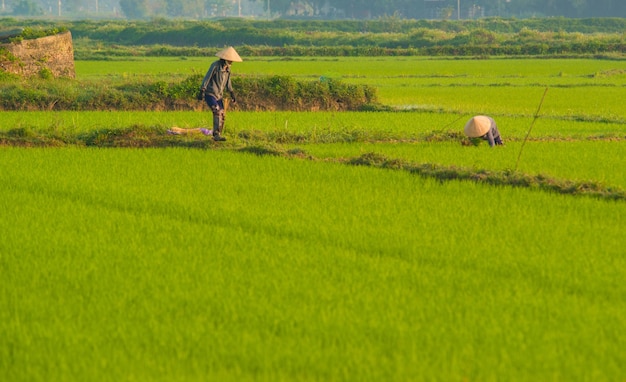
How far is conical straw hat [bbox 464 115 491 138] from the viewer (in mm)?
9789

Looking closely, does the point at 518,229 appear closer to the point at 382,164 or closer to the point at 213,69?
the point at 382,164

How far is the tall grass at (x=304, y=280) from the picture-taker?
409 centimetres

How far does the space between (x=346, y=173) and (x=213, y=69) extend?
2548 millimetres

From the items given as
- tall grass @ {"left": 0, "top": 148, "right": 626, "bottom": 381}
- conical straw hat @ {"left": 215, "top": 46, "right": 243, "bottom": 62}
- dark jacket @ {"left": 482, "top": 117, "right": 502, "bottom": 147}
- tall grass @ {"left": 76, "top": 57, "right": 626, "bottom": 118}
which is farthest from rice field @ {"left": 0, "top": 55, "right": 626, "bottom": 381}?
tall grass @ {"left": 76, "top": 57, "right": 626, "bottom": 118}

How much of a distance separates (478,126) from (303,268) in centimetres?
471

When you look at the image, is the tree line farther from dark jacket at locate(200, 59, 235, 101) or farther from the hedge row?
dark jacket at locate(200, 59, 235, 101)

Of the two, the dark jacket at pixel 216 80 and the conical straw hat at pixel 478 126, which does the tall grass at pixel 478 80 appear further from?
the dark jacket at pixel 216 80

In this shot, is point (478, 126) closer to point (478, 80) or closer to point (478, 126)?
point (478, 126)

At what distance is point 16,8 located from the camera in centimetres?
13112

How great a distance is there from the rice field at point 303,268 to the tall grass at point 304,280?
1 centimetres

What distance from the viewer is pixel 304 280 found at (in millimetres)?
5293

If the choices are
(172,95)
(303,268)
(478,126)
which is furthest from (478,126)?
(172,95)

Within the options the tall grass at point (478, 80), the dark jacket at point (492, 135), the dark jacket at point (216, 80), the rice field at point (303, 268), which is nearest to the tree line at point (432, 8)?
the tall grass at point (478, 80)

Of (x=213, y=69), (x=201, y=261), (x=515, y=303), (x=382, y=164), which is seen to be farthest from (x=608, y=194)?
(x=213, y=69)
